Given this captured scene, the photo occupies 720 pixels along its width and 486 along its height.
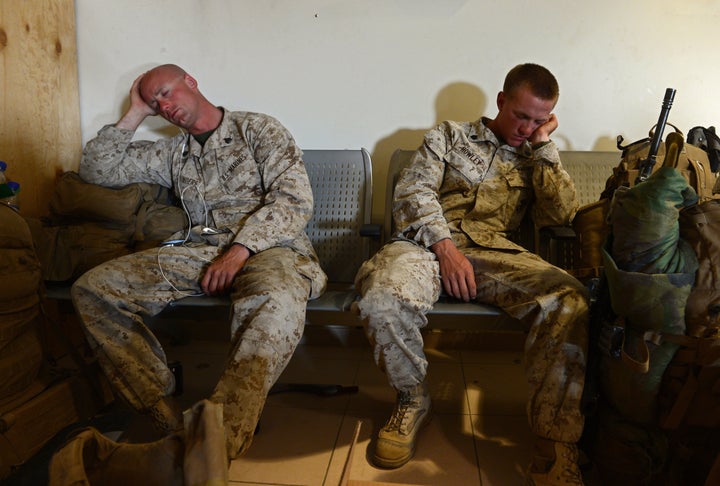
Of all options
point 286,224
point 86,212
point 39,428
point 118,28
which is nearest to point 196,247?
point 286,224

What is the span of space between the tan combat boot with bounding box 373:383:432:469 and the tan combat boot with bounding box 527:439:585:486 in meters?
0.38

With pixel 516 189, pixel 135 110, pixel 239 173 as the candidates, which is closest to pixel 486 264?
pixel 516 189

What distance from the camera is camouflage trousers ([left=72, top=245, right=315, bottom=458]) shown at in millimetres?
1424

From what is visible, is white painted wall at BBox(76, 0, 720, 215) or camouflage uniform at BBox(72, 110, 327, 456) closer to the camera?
camouflage uniform at BBox(72, 110, 327, 456)

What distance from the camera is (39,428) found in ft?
5.18

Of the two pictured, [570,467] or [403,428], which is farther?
[403,428]

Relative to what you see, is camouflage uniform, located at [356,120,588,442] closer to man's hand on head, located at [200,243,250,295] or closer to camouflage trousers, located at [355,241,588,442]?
camouflage trousers, located at [355,241,588,442]

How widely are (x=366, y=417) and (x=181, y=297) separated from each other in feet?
2.68

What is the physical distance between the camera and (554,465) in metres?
1.40

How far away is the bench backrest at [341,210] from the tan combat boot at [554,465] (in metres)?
1.06

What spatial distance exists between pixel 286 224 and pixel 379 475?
0.94 meters

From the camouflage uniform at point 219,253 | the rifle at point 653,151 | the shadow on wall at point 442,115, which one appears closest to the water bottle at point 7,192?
the camouflage uniform at point 219,253

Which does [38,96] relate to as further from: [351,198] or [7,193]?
[351,198]

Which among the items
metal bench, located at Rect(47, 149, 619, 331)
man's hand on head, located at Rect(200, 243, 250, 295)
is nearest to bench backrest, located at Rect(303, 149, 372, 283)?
metal bench, located at Rect(47, 149, 619, 331)
